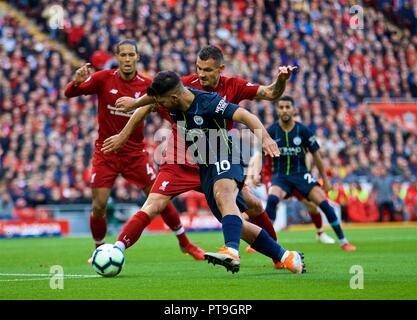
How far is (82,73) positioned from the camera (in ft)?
36.4

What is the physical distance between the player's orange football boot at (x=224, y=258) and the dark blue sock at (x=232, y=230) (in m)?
0.15

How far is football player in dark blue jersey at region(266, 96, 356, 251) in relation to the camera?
49.7 ft

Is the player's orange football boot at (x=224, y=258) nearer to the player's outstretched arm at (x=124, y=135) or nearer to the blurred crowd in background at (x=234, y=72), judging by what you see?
the player's outstretched arm at (x=124, y=135)

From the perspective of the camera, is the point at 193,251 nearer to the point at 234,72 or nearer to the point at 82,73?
the point at 82,73

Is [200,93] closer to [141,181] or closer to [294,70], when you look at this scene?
[294,70]

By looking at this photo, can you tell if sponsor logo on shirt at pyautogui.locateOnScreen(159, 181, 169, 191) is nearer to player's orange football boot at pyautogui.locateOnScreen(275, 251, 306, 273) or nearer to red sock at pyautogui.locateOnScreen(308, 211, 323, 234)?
player's orange football boot at pyautogui.locateOnScreen(275, 251, 306, 273)

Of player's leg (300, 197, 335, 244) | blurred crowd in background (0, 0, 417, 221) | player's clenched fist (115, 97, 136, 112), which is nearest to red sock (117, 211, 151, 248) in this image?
player's clenched fist (115, 97, 136, 112)

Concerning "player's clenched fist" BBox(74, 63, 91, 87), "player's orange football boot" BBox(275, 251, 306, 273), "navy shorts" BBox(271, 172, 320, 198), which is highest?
"player's clenched fist" BBox(74, 63, 91, 87)

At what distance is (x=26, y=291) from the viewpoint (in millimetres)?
8508

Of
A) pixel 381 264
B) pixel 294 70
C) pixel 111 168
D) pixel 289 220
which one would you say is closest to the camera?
pixel 294 70

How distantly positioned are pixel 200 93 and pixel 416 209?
19571mm

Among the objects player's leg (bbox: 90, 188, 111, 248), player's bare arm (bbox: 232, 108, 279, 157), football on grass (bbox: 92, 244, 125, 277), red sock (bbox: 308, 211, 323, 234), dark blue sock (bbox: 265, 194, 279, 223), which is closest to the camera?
player's bare arm (bbox: 232, 108, 279, 157)

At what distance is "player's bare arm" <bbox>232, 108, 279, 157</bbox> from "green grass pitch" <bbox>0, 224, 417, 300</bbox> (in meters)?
1.26
